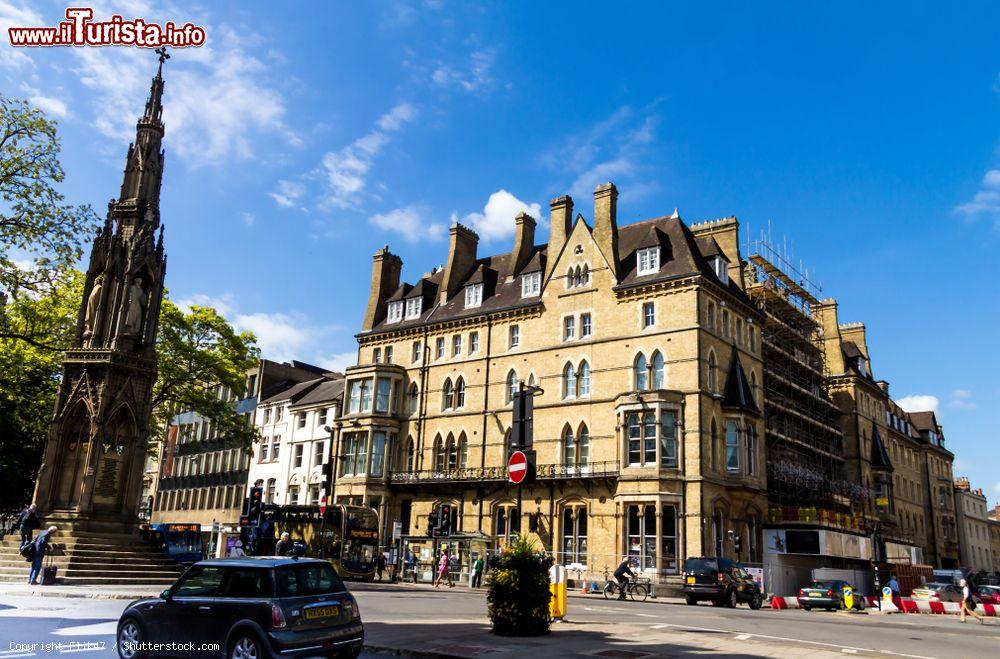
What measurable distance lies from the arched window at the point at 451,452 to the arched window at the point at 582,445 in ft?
27.1

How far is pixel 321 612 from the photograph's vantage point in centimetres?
995

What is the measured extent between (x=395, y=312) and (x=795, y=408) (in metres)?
26.2

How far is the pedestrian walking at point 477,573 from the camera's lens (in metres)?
32.7

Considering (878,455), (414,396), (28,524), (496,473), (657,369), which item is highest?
(657,369)

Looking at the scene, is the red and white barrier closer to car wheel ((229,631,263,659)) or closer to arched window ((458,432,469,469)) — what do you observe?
arched window ((458,432,469,469))

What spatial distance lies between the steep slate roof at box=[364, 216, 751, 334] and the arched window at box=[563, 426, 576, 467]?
7641mm

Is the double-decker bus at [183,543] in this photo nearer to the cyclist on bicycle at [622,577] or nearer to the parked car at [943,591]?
the cyclist on bicycle at [622,577]

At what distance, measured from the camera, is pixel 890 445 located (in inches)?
2562

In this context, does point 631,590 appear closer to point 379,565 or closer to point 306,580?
point 379,565

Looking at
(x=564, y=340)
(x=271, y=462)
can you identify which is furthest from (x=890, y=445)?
(x=271, y=462)

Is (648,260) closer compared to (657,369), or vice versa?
(657,369)

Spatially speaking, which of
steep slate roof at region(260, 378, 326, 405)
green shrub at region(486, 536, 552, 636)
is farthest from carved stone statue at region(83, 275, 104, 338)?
steep slate roof at region(260, 378, 326, 405)

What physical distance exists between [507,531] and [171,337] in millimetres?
19637

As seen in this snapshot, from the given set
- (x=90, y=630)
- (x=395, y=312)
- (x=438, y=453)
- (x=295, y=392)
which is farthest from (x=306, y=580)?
(x=295, y=392)
